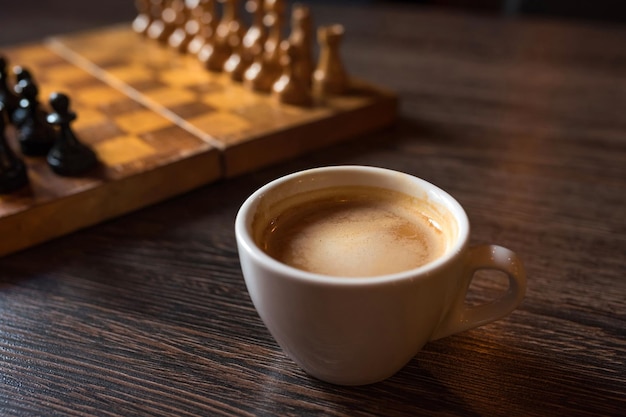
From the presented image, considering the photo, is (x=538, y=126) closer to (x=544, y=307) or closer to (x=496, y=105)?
(x=496, y=105)

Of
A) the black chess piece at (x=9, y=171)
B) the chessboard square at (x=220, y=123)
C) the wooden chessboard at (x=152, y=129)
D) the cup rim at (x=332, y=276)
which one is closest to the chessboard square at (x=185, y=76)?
the wooden chessboard at (x=152, y=129)

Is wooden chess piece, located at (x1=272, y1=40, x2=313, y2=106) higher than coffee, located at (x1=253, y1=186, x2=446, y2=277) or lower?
higher

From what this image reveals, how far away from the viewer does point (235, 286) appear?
31.7 inches

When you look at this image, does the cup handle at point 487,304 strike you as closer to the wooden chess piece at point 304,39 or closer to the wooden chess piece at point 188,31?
the wooden chess piece at point 304,39

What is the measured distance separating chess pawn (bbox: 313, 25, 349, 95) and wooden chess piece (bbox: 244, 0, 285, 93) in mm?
102

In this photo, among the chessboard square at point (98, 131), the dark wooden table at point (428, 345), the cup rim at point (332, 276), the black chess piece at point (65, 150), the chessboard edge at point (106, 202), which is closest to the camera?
the cup rim at point (332, 276)

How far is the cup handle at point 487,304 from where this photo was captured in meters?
0.60

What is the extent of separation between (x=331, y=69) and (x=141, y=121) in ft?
1.48

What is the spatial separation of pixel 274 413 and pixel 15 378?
0.30 metres

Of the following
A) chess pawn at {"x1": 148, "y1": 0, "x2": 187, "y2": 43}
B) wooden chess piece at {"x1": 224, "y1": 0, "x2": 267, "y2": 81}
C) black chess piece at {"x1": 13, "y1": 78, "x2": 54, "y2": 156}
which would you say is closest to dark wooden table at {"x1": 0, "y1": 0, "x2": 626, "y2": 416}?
black chess piece at {"x1": 13, "y1": 78, "x2": 54, "y2": 156}

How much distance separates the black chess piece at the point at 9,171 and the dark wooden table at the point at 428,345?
106 mm

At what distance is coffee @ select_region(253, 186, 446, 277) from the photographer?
60 cm

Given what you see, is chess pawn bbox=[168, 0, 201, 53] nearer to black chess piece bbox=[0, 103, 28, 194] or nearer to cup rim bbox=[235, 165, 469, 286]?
black chess piece bbox=[0, 103, 28, 194]

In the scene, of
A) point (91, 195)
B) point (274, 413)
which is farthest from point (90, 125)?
point (274, 413)
